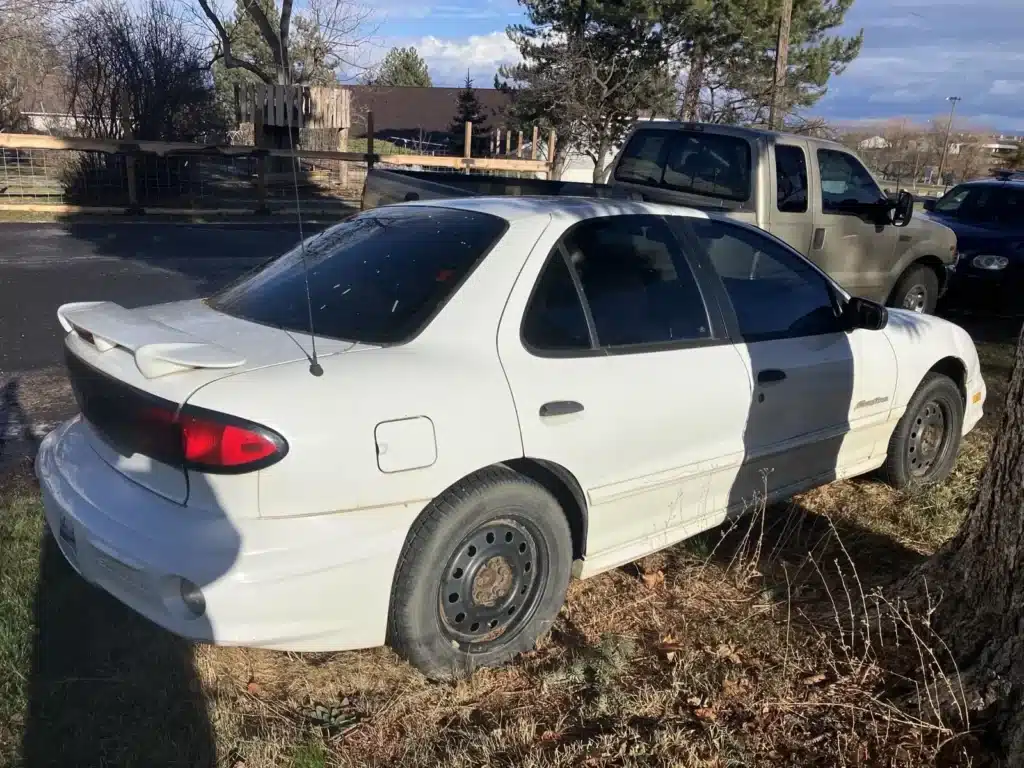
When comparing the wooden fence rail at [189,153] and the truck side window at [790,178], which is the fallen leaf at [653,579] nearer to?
the truck side window at [790,178]

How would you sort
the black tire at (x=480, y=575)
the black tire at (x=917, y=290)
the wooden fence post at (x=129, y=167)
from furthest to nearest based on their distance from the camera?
the wooden fence post at (x=129, y=167), the black tire at (x=917, y=290), the black tire at (x=480, y=575)

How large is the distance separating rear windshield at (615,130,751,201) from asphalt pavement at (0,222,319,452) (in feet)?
11.1

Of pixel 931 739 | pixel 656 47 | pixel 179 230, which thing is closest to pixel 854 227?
pixel 931 739

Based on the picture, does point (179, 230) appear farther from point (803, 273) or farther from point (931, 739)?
point (931, 739)

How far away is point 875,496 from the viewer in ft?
16.1

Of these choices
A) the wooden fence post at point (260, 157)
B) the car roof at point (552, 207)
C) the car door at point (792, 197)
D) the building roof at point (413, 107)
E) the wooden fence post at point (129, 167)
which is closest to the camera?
the car roof at point (552, 207)

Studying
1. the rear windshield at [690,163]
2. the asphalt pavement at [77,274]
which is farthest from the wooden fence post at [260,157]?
the rear windshield at [690,163]

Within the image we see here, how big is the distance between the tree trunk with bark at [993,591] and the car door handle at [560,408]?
139cm

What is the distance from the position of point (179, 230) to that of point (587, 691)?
14.4 m

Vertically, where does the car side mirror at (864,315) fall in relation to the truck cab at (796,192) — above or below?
below

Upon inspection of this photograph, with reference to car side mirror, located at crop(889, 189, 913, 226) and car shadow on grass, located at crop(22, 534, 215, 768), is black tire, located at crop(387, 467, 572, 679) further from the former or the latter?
car side mirror, located at crop(889, 189, 913, 226)

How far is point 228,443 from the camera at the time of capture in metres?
2.52

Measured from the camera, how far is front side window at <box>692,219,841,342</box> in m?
4.00

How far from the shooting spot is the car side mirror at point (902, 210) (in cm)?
796
